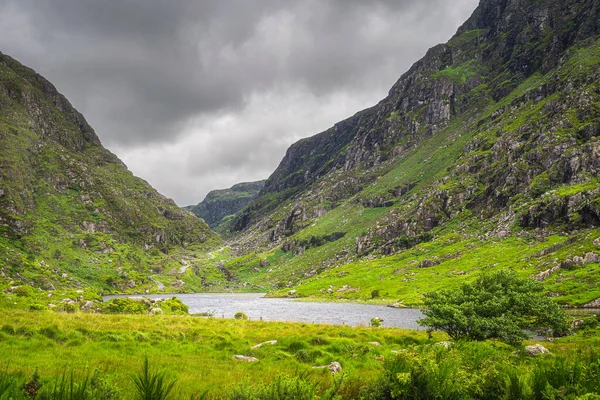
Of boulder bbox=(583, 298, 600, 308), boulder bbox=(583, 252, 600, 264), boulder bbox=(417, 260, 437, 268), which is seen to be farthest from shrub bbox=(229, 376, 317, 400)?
boulder bbox=(417, 260, 437, 268)

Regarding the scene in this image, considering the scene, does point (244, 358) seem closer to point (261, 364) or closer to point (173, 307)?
point (261, 364)

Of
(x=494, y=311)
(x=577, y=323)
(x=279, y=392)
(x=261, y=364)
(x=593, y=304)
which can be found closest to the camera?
(x=279, y=392)

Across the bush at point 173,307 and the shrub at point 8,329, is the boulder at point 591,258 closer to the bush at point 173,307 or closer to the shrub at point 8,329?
the bush at point 173,307

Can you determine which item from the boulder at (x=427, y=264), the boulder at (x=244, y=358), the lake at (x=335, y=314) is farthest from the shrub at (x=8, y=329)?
the boulder at (x=427, y=264)

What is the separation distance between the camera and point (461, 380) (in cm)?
950

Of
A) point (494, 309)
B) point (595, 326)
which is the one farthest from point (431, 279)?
point (494, 309)

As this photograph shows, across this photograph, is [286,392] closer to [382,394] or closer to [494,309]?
[382,394]

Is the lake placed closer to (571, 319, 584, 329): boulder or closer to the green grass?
(571, 319, 584, 329): boulder

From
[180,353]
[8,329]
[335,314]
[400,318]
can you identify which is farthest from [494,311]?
[335,314]

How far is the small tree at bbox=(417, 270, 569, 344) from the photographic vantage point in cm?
2633

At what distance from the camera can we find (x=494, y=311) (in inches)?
1120

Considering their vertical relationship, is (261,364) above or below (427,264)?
above

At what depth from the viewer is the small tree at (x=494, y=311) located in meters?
26.3

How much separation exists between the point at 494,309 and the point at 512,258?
10680 cm
